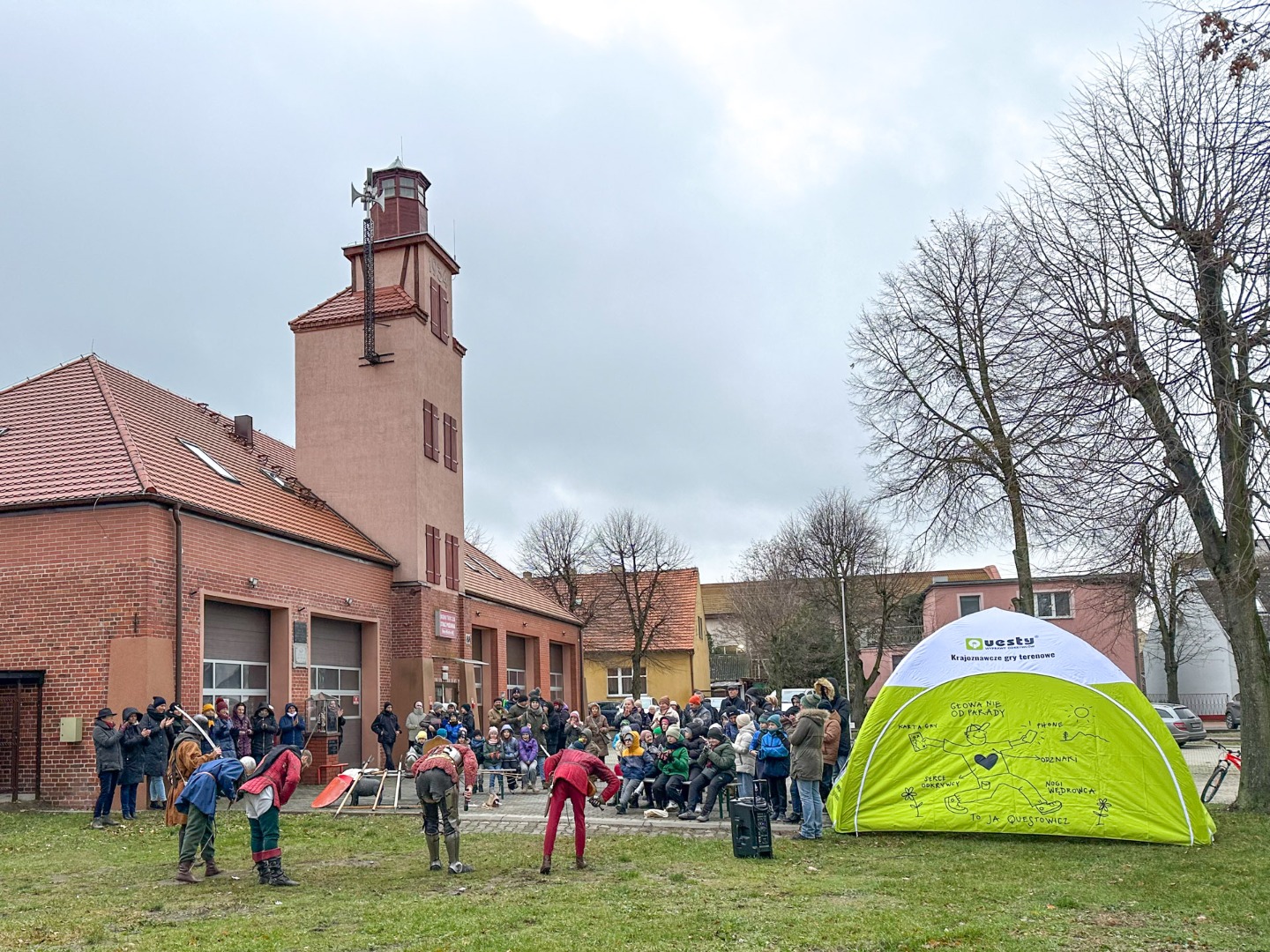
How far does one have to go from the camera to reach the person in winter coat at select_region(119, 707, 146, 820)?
15406mm

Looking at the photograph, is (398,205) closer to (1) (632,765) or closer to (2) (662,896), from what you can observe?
(1) (632,765)

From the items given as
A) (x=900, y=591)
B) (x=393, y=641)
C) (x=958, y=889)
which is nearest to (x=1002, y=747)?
(x=958, y=889)

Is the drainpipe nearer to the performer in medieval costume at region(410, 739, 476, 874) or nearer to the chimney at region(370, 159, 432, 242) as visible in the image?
the performer in medieval costume at region(410, 739, 476, 874)

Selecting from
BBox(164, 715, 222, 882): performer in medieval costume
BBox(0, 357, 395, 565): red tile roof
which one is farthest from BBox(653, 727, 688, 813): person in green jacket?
BBox(0, 357, 395, 565): red tile roof

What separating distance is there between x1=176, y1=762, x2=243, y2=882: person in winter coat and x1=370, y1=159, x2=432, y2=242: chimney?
2021 centimetres

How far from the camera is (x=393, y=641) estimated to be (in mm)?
25516

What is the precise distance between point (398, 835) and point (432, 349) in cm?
1584

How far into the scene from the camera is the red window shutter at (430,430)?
26.9 meters

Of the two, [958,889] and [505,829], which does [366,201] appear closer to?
[505,829]

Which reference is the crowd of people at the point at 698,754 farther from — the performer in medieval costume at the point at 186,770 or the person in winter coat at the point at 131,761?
the person in winter coat at the point at 131,761

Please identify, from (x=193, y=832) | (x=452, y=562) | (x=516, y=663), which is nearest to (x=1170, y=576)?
(x=516, y=663)

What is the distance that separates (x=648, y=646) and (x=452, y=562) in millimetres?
24220

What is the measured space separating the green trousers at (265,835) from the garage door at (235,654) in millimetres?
9193

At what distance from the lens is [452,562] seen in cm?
2809
